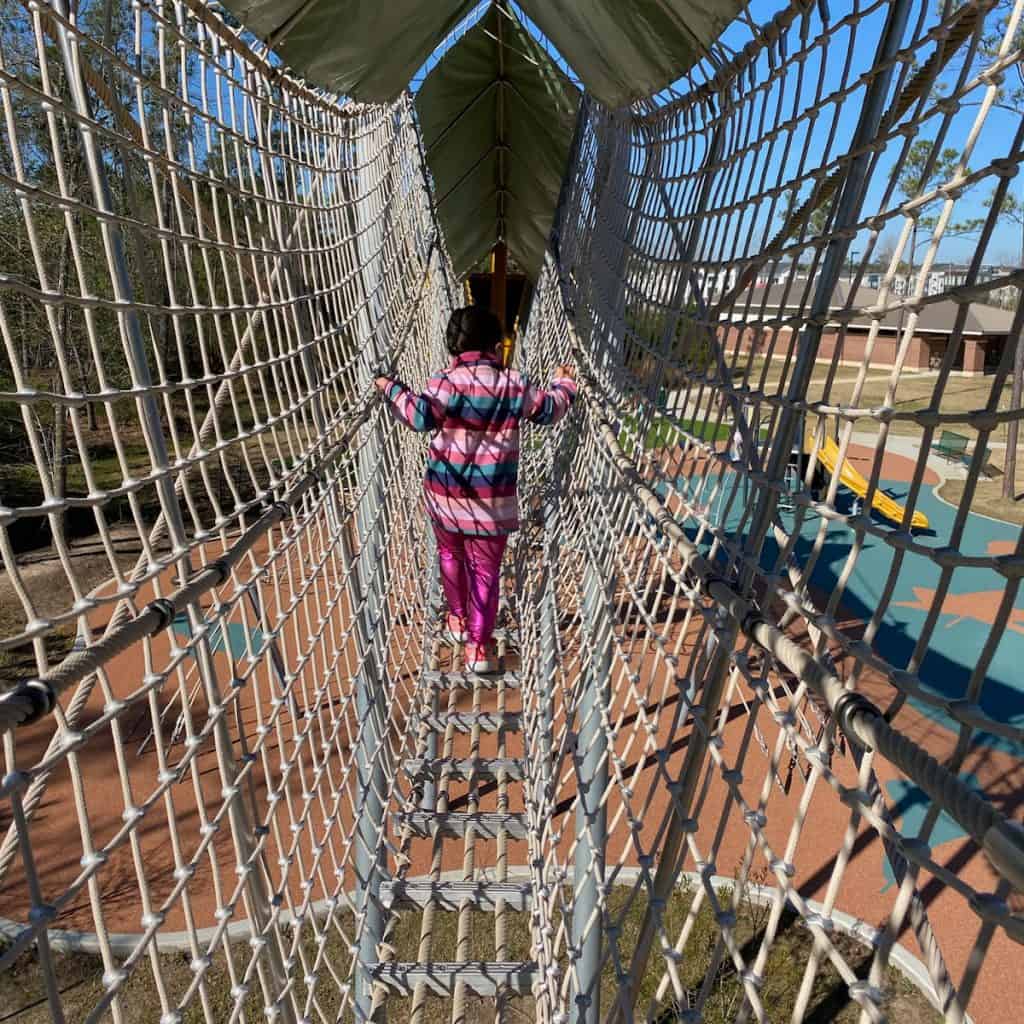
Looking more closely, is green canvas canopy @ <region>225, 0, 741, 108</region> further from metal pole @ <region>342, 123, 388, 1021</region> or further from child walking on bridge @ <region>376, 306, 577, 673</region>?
child walking on bridge @ <region>376, 306, 577, 673</region>

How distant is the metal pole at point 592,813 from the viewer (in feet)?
3.70

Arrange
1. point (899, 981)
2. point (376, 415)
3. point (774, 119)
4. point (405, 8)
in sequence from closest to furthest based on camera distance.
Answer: point (774, 119) < point (405, 8) < point (376, 415) < point (899, 981)

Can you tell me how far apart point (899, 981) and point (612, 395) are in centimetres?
233

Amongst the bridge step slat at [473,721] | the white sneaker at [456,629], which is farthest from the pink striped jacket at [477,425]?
the bridge step slat at [473,721]

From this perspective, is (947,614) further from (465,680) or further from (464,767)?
(464,767)

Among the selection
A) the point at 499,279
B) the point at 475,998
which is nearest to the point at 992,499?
the point at 499,279

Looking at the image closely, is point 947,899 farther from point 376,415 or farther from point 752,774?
point 376,415

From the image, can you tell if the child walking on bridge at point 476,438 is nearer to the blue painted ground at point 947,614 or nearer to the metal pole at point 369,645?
the metal pole at point 369,645

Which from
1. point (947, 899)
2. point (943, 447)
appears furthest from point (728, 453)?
point (943, 447)

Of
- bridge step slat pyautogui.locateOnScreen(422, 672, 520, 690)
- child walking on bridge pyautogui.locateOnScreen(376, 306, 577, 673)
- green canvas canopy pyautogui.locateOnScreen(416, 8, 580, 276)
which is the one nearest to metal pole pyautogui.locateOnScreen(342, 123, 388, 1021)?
child walking on bridge pyautogui.locateOnScreen(376, 306, 577, 673)

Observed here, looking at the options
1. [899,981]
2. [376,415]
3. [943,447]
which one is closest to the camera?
[376,415]

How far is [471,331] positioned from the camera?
189cm

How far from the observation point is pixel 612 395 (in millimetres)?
1714

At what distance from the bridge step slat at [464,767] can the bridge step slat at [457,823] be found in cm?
11
